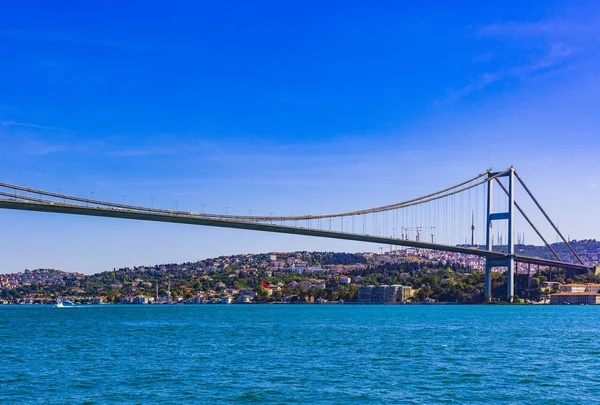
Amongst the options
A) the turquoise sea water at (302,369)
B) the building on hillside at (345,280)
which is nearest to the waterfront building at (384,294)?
the building on hillside at (345,280)

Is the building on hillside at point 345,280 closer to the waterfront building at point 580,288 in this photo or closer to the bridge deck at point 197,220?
the waterfront building at point 580,288

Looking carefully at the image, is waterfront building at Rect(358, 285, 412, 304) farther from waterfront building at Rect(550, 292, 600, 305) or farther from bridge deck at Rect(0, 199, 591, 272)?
bridge deck at Rect(0, 199, 591, 272)

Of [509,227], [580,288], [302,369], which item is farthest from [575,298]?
[302,369]

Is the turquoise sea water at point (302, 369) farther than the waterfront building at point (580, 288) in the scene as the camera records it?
No

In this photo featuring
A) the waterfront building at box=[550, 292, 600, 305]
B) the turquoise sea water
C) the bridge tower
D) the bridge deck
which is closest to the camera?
the turquoise sea water

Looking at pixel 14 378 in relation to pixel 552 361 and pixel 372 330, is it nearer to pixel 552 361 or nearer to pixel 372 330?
pixel 552 361

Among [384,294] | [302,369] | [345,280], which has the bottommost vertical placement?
[384,294]

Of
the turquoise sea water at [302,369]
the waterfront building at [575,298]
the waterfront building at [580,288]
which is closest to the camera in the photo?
the turquoise sea water at [302,369]

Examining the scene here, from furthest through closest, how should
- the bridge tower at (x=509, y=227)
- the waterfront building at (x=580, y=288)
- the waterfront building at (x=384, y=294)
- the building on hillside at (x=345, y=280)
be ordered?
the building on hillside at (x=345, y=280), the waterfront building at (x=384, y=294), the waterfront building at (x=580, y=288), the bridge tower at (x=509, y=227)

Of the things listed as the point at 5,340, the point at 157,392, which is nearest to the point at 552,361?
the point at 157,392

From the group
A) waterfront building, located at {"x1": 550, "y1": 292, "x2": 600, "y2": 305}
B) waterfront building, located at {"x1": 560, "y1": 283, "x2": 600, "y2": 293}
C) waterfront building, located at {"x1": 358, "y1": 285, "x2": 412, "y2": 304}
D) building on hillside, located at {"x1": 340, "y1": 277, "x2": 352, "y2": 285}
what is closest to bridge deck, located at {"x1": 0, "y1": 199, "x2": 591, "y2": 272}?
waterfront building, located at {"x1": 550, "y1": 292, "x2": 600, "y2": 305}

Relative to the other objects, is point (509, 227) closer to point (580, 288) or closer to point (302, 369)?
point (580, 288)
